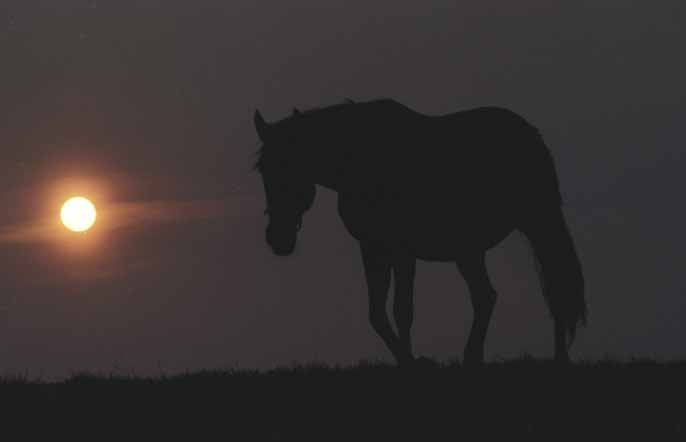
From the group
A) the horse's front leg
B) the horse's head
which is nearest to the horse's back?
the horse's front leg

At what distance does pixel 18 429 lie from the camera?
9828 mm

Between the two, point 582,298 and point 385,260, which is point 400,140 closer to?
point 385,260

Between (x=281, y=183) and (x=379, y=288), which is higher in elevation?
(x=281, y=183)

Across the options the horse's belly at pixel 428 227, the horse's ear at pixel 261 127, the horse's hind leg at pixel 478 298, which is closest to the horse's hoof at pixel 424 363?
the horse's hind leg at pixel 478 298

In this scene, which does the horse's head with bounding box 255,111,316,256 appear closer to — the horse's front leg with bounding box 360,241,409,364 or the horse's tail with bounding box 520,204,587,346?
the horse's front leg with bounding box 360,241,409,364

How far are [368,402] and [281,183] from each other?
2904mm

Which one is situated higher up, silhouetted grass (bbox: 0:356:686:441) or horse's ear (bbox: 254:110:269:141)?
horse's ear (bbox: 254:110:269:141)

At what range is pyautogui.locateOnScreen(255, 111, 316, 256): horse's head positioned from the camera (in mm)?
11883

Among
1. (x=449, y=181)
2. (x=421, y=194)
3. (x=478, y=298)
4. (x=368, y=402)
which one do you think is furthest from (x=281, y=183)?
(x=368, y=402)

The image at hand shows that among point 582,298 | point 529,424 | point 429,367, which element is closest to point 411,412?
point 529,424

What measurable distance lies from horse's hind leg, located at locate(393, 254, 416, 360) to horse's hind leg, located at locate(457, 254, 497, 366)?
700mm

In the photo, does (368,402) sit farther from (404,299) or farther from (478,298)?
(478,298)

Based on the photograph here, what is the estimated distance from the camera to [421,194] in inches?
516

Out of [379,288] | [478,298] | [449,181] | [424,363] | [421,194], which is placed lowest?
[424,363]
